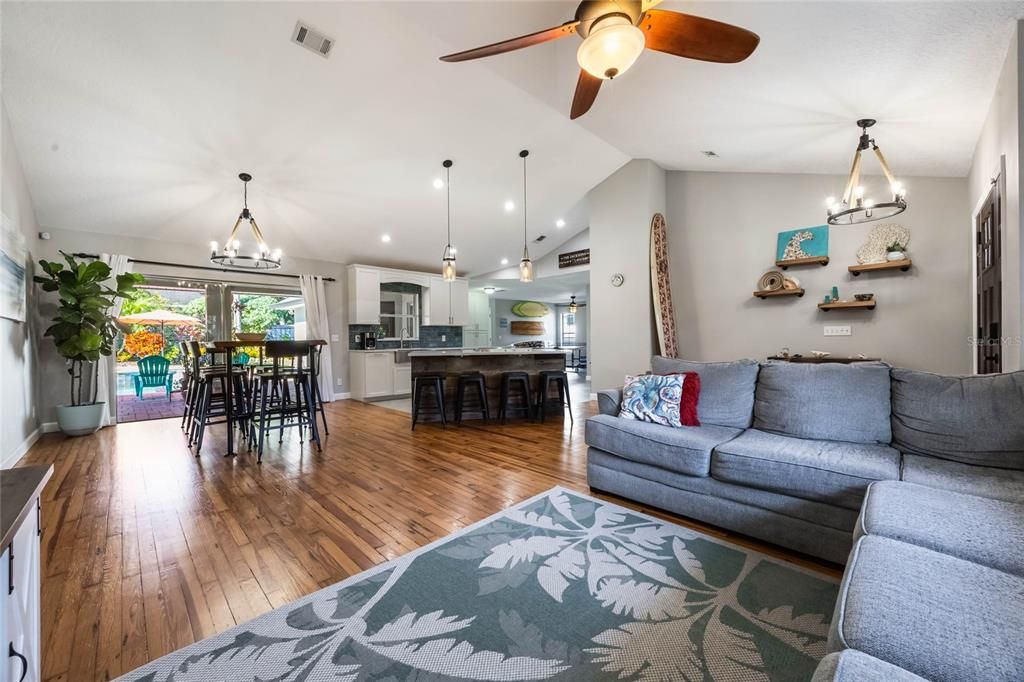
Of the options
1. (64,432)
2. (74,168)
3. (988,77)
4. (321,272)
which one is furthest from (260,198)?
(988,77)

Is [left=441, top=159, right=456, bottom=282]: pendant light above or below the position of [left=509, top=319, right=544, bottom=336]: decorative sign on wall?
above

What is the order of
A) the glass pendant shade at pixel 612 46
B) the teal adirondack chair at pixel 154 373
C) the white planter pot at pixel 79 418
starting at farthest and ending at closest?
the teal adirondack chair at pixel 154 373 → the white planter pot at pixel 79 418 → the glass pendant shade at pixel 612 46

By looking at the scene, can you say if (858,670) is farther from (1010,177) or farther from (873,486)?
(1010,177)

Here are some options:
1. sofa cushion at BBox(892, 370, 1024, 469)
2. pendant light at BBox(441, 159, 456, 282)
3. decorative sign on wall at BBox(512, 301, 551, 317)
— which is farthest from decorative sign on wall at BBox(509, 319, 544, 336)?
sofa cushion at BBox(892, 370, 1024, 469)

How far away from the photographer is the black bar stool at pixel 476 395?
15.9 feet

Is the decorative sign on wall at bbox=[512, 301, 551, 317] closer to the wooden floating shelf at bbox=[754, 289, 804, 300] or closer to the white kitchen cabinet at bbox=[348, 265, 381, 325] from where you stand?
the white kitchen cabinet at bbox=[348, 265, 381, 325]

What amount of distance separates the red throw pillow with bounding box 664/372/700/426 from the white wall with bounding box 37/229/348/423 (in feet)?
20.2

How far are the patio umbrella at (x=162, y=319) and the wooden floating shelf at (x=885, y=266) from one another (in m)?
9.30

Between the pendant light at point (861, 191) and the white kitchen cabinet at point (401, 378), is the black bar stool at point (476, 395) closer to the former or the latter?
the white kitchen cabinet at point (401, 378)

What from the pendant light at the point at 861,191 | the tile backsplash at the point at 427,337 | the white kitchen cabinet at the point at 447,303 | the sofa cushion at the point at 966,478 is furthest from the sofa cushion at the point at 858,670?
the white kitchen cabinet at the point at 447,303

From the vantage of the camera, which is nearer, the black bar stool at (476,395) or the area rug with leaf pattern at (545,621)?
the area rug with leaf pattern at (545,621)

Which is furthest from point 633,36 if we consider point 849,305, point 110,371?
point 110,371

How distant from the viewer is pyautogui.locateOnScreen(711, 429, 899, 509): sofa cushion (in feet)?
5.99

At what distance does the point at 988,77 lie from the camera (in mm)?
2449
